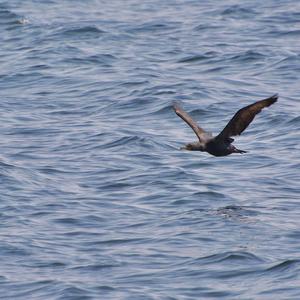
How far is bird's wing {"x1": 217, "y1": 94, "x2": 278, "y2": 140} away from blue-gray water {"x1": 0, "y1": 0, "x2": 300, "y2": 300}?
115 centimetres

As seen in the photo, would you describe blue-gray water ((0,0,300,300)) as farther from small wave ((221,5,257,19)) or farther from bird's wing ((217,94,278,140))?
bird's wing ((217,94,278,140))

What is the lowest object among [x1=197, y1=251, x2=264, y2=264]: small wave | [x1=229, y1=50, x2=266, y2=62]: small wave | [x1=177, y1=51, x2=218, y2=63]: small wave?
[x1=229, y1=50, x2=266, y2=62]: small wave

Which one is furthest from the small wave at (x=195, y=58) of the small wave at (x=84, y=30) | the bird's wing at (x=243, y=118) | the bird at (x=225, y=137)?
the bird's wing at (x=243, y=118)

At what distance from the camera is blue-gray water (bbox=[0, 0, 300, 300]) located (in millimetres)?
14570

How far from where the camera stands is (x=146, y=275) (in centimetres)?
1437

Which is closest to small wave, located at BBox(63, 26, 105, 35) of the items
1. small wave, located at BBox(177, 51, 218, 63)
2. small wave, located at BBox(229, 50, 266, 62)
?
small wave, located at BBox(177, 51, 218, 63)

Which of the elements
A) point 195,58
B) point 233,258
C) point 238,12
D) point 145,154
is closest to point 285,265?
point 233,258

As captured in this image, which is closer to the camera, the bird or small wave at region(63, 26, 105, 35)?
the bird

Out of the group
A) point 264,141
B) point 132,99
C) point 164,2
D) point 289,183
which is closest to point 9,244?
point 289,183

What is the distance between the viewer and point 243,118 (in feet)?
51.9

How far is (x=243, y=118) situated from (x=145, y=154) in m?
4.15

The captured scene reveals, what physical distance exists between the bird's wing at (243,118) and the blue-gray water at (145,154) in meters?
1.15

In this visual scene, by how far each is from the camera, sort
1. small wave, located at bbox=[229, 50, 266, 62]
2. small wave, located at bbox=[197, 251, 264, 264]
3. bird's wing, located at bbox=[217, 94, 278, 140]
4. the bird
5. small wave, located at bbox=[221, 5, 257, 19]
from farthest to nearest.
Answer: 1. small wave, located at bbox=[221, 5, 257, 19]
2. small wave, located at bbox=[229, 50, 266, 62]
3. the bird
4. bird's wing, located at bbox=[217, 94, 278, 140]
5. small wave, located at bbox=[197, 251, 264, 264]

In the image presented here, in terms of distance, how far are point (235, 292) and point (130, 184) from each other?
4733 mm
